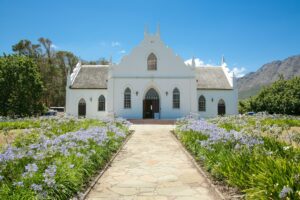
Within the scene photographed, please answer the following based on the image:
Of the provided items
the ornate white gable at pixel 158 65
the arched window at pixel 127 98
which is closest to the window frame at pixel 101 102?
the arched window at pixel 127 98

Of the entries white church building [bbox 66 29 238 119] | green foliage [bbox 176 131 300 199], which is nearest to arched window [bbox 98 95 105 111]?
white church building [bbox 66 29 238 119]

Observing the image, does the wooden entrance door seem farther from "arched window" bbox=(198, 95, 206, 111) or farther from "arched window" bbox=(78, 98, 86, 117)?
"arched window" bbox=(78, 98, 86, 117)

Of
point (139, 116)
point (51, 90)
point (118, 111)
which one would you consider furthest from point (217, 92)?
point (51, 90)

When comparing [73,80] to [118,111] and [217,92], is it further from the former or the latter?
[217,92]

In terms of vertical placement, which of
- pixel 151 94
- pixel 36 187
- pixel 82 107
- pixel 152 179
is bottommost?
pixel 152 179

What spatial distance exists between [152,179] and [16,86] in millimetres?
25327

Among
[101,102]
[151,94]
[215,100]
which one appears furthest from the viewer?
[215,100]

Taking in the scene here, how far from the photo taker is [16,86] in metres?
29.1

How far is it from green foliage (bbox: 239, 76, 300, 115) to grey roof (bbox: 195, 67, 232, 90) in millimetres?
6388

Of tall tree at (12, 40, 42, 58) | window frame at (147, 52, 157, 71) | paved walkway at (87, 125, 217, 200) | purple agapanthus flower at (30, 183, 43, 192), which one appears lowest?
paved walkway at (87, 125, 217, 200)

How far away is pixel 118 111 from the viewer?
33.5 metres

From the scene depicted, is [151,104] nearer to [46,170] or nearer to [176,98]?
[176,98]

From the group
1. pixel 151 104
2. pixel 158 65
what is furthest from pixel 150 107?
pixel 158 65

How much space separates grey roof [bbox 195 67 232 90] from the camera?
36.3 m
